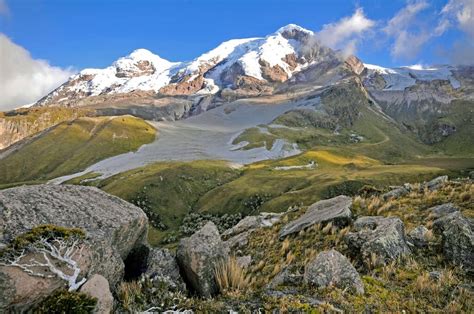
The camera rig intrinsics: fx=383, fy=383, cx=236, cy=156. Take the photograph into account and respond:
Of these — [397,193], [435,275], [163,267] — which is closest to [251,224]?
[397,193]

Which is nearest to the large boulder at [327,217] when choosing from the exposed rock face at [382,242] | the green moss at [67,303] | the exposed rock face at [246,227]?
the exposed rock face at [382,242]

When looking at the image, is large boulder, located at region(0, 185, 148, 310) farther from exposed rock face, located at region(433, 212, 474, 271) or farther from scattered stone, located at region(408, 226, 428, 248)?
exposed rock face, located at region(433, 212, 474, 271)

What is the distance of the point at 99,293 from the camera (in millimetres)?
8891

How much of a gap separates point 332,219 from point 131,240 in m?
12.9

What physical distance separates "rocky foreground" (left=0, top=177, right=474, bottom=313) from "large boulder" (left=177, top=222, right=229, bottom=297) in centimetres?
4

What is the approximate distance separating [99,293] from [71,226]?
3.54 metres

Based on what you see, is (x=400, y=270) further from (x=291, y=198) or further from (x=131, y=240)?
(x=291, y=198)

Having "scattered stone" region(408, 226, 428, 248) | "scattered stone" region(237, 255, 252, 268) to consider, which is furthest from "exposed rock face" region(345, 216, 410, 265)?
"scattered stone" region(237, 255, 252, 268)

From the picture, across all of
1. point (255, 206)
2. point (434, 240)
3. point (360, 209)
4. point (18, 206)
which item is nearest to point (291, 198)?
point (255, 206)

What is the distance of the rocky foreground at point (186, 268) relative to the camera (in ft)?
29.1

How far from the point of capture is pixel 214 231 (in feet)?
50.3

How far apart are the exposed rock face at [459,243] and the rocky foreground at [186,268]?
1.5 inches

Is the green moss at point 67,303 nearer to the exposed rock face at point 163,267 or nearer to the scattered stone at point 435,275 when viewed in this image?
the exposed rock face at point 163,267

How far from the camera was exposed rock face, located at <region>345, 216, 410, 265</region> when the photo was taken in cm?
1506
